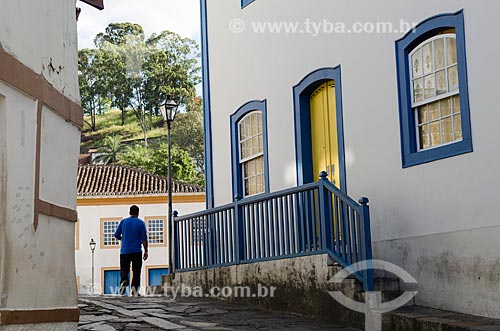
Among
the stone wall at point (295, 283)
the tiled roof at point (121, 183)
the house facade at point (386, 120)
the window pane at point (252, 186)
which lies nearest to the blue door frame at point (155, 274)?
the tiled roof at point (121, 183)

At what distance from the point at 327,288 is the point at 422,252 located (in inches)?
43.0

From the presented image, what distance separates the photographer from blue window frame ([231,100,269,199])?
13.1 m

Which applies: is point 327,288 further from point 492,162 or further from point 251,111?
point 251,111

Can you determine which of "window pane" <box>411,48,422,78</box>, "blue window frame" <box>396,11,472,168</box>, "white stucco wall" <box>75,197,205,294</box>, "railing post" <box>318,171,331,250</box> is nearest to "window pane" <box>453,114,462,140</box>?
"blue window frame" <box>396,11,472,168</box>

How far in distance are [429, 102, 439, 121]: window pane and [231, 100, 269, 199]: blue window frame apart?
149 inches

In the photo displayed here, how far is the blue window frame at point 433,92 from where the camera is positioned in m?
8.97

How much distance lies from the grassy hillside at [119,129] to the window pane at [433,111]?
70811 millimetres

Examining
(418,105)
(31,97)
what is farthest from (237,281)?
(31,97)

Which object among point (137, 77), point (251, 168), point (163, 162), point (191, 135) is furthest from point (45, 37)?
point (137, 77)

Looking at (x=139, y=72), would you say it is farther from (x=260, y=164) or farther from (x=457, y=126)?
(x=457, y=126)

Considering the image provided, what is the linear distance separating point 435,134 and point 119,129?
7376 cm

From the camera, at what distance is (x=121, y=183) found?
41406mm

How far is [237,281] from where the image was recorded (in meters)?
11.5

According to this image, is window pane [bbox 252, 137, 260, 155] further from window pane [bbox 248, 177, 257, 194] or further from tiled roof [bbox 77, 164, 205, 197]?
tiled roof [bbox 77, 164, 205, 197]
